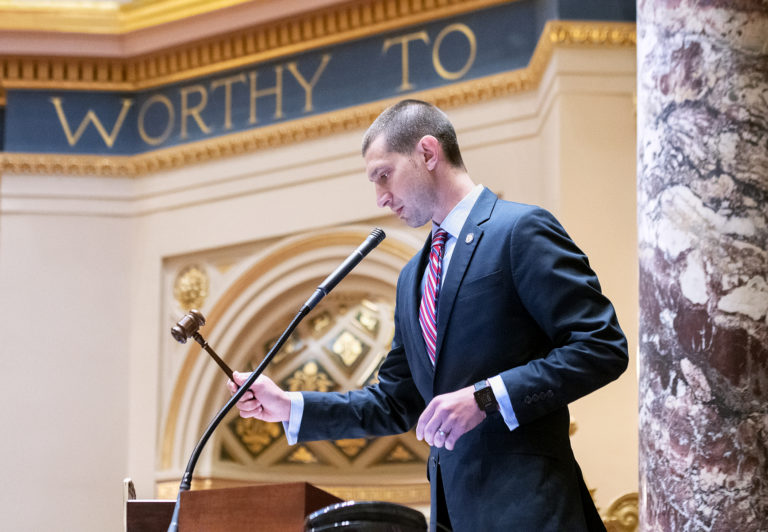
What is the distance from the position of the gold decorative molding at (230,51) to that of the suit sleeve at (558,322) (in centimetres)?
504

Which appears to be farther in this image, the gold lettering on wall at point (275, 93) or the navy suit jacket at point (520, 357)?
the gold lettering on wall at point (275, 93)

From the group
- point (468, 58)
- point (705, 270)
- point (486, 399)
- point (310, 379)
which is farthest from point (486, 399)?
A: point (310, 379)

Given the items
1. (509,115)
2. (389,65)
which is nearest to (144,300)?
(389,65)

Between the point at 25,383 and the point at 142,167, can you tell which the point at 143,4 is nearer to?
the point at 142,167

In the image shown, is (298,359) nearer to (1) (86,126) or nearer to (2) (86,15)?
(1) (86,126)

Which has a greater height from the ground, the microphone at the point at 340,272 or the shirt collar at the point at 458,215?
the shirt collar at the point at 458,215

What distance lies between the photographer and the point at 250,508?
2.54 m

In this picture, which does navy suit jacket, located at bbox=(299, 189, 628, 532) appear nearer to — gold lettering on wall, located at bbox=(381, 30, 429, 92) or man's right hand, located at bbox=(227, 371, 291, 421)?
man's right hand, located at bbox=(227, 371, 291, 421)

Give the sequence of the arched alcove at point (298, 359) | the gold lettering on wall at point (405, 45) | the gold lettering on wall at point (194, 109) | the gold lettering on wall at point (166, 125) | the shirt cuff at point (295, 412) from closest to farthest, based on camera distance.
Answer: the shirt cuff at point (295, 412) < the gold lettering on wall at point (405, 45) < the arched alcove at point (298, 359) < the gold lettering on wall at point (194, 109) < the gold lettering on wall at point (166, 125)

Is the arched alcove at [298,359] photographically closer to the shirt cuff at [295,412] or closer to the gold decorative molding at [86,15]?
the gold decorative molding at [86,15]

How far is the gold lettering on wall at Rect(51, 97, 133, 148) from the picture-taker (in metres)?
8.74

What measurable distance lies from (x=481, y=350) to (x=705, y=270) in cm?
77

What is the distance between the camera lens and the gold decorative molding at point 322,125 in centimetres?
679

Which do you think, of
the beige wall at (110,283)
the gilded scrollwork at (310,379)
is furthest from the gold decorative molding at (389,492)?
the beige wall at (110,283)
